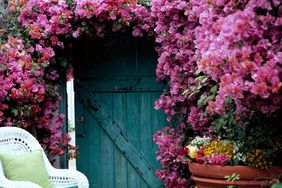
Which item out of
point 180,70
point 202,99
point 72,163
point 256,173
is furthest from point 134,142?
point 72,163

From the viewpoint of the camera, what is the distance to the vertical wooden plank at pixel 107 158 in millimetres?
6344

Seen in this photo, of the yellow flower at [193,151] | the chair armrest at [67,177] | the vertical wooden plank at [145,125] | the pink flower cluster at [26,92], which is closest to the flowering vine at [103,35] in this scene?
the pink flower cluster at [26,92]

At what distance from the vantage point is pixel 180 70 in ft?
17.8

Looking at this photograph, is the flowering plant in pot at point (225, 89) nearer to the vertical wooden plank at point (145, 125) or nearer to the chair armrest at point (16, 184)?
the vertical wooden plank at point (145, 125)

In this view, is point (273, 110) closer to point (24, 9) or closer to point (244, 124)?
point (244, 124)

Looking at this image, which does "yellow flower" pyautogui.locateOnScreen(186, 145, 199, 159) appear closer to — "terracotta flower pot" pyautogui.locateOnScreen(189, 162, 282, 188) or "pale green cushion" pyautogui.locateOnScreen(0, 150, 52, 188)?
"terracotta flower pot" pyautogui.locateOnScreen(189, 162, 282, 188)

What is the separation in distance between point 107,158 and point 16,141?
136 cm

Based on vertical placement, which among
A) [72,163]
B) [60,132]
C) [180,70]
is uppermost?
[180,70]

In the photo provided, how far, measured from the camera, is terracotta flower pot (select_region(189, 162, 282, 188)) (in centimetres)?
450

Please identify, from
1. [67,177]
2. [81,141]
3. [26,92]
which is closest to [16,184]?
[67,177]

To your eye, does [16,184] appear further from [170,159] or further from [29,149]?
[170,159]

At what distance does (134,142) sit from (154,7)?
1520 mm

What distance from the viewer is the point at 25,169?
4.81 m

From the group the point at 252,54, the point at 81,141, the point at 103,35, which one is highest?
the point at 103,35
